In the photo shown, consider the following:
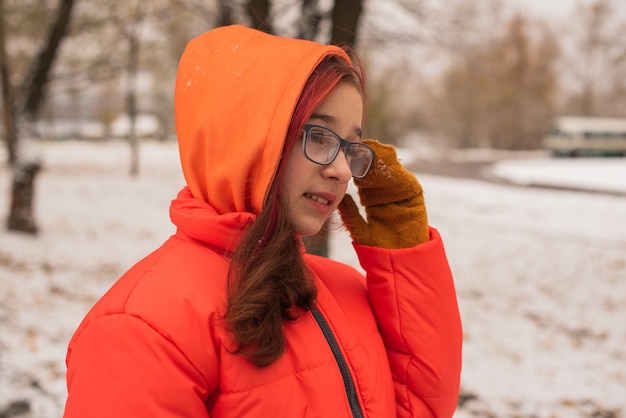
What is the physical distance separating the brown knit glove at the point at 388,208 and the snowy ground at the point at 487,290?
0.27m

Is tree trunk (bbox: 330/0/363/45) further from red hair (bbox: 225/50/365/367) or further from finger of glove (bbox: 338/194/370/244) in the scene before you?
red hair (bbox: 225/50/365/367)

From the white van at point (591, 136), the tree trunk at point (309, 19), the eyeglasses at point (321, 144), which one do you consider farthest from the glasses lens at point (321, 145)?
the white van at point (591, 136)

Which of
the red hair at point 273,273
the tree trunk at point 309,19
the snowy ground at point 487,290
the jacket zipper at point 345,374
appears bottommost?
the snowy ground at point 487,290

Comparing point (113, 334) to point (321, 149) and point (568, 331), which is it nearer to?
point (321, 149)

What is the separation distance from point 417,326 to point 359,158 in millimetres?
483

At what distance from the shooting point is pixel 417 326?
147 cm

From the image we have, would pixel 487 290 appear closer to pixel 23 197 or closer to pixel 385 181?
pixel 385 181

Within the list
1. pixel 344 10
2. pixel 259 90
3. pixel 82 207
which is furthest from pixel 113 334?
pixel 82 207

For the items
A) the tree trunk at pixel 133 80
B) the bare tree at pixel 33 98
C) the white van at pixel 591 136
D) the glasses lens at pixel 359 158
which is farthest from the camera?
the white van at pixel 591 136

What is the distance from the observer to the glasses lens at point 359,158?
1330mm

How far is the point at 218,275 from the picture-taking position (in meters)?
1.19

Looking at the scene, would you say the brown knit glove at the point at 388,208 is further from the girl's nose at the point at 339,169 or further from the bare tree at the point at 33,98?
the bare tree at the point at 33,98

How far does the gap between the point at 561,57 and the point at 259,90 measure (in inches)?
2041

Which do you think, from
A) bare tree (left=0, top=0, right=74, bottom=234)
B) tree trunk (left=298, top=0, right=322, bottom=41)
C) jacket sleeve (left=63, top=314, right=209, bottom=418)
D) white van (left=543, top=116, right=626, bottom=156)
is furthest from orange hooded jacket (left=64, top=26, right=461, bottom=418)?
white van (left=543, top=116, right=626, bottom=156)
